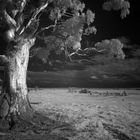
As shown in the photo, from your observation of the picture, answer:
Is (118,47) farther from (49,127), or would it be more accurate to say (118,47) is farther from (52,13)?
(49,127)

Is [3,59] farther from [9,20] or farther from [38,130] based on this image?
[38,130]

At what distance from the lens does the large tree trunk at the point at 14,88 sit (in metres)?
9.41

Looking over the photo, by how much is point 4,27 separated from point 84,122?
21.5 ft

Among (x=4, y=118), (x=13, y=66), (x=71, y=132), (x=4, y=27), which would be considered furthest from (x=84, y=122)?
(x=4, y=27)

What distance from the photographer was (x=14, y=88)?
31.7 ft

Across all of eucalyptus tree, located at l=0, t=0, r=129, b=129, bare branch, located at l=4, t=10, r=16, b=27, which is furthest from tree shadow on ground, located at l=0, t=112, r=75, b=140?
bare branch, located at l=4, t=10, r=16, b=27

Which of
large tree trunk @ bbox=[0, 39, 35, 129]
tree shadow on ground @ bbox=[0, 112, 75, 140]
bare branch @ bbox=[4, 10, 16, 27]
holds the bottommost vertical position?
tree shadow on ground @ bbox=[0, 112, 75, 140]

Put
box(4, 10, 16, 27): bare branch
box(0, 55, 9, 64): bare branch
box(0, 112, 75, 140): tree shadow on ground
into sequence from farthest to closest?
box(4, 10, 16, 27): bare branch, box(0, 55, 9, 64): bare branch, box(0, 112, 75, 140): tree shadow on ground

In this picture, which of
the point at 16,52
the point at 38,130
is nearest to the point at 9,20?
the point at 16,52

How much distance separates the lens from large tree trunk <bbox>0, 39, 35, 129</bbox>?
9406 mm

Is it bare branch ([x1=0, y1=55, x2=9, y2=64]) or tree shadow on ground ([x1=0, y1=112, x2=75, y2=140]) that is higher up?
bare branch ([x1=0, y1=55, x2=9, y2=64])

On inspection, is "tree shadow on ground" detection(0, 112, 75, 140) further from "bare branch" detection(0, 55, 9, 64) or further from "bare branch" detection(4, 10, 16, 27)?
"bare branch" detection(4, 10, 16, 27)

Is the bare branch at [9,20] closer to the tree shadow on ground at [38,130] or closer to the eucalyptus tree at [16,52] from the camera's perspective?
the eucalyptus tree at [16,52]

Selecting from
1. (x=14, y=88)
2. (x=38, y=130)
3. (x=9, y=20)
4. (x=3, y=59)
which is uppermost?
(x=9, y=20)
